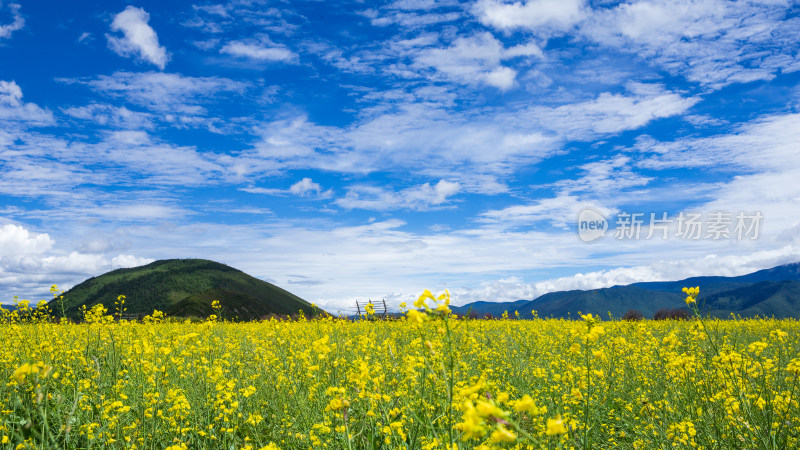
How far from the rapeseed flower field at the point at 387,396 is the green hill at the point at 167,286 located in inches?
2498

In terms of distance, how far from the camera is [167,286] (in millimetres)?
81438

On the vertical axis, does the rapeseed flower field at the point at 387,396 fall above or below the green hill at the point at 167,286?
below

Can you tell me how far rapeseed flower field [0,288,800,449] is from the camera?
315cm

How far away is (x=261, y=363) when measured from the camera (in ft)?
21.4

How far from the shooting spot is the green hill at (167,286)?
76.8 metres

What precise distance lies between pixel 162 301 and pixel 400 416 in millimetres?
83402

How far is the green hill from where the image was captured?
76750 millimetres

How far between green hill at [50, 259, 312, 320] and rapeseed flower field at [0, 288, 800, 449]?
63.5 m

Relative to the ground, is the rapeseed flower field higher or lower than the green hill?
lower

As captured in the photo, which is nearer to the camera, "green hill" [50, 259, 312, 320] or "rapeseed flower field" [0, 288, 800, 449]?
"rapeseed flower field" [0, 288, 800, 449]

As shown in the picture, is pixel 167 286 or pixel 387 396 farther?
pixel 167 286

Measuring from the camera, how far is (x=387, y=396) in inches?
131

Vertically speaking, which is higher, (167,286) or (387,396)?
(167,286)

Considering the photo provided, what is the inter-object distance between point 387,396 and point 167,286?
89941mm
